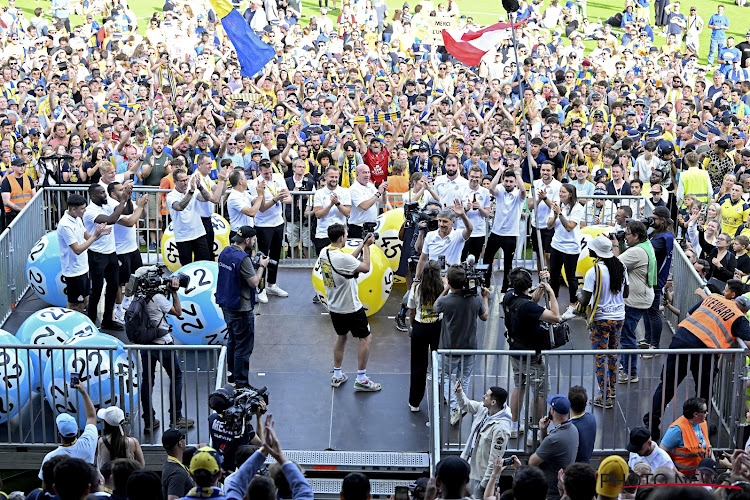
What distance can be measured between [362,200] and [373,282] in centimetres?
135

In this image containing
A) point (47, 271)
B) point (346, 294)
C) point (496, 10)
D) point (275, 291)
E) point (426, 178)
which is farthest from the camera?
point (496, 10)

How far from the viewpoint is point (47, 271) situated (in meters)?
12.9

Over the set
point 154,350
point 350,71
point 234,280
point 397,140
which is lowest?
point 154,350

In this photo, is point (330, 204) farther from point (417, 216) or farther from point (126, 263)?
point (126, 263)

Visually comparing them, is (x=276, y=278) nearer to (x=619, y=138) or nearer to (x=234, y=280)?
(x=234, y=280)

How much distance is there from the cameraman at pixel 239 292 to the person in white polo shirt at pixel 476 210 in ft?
11.6

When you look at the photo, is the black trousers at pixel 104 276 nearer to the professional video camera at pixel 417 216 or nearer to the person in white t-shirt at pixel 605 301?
the professional video camera at pixel 417 216

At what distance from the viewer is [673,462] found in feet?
28.8

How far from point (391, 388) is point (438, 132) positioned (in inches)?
313

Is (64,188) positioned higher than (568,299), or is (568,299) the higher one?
(64,188)

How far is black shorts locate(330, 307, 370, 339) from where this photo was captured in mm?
10766

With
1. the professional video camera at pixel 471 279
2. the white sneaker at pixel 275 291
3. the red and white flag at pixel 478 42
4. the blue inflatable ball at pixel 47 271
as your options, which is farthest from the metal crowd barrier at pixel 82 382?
the red and white flag at pixel 478 42

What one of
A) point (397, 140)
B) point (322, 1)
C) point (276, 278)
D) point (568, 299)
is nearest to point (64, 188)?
point (276, 278)

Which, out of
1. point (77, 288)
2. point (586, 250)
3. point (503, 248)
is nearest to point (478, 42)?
point (503, 248)
